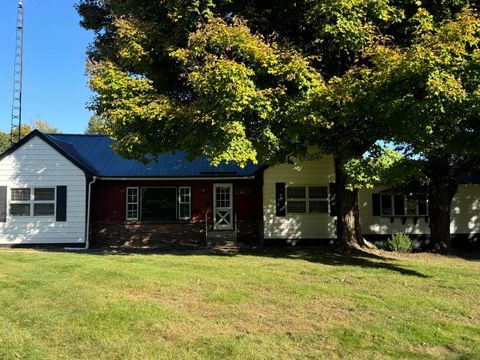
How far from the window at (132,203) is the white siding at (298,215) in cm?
535

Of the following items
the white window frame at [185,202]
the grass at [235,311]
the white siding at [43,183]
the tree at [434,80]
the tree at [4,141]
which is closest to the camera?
the grass at [235,311]

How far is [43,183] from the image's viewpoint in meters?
18.6

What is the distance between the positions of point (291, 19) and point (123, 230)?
35.7 ft

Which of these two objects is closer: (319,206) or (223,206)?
(319,206)

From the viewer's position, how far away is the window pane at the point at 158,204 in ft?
65.7

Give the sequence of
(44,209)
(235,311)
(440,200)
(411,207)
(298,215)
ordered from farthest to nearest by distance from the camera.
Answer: (411,207) < (298,215) < (44,209) < (440,200) < (235,311)

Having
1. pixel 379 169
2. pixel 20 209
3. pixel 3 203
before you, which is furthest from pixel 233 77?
pixel 3 203

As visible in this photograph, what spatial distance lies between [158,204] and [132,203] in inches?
42.2

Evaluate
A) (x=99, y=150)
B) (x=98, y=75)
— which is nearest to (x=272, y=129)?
(x=98, y=75)

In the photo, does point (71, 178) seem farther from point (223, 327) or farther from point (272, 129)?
point (223, 327)

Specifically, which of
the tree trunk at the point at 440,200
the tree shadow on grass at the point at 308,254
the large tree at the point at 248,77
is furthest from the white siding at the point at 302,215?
the large tree at the point at 248,77

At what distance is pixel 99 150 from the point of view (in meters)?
22.0

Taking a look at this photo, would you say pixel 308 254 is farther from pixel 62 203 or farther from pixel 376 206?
pixel 62 203

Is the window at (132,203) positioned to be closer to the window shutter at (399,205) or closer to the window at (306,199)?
the window at (306,199)
